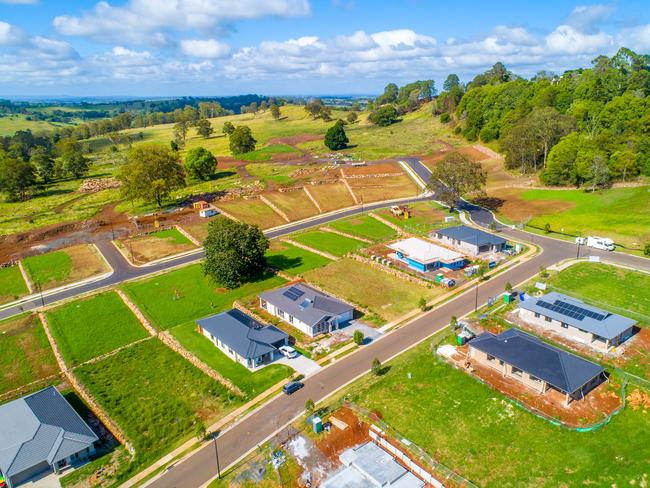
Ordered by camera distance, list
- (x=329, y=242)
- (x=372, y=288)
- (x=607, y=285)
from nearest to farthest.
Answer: (x=607, y=285)
(x=372, y=288)
(x=329, y=242)

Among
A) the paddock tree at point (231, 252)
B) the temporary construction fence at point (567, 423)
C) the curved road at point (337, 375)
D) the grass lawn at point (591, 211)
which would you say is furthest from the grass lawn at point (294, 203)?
the temporary construction fence at point (567, 423)

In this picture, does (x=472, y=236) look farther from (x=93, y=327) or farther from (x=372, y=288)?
(x=93, y=327)

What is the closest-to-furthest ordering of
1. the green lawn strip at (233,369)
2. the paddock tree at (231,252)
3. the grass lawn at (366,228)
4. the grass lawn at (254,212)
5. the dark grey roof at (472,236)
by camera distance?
the green lawn strip at (233,369)
the paddock tree at (231,252)
the dark grey roof at (472,236)
the grass lawn at (366,228)
the grass lawn at (254,212)

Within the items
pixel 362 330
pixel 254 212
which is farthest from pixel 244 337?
pixel 254 212

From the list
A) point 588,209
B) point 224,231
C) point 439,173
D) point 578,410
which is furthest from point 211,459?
point 588,209

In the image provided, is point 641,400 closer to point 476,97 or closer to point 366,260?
point 366,260

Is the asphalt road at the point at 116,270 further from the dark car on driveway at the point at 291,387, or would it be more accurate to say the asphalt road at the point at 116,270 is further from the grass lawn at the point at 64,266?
the dark car on driveway at the point at 291,387

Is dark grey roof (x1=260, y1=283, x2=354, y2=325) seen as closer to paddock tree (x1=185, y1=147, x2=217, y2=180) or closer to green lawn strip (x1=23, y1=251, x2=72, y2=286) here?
green lawn strip (x1=23, y1=251, x2=72, y2=286)
